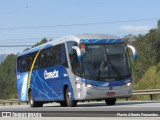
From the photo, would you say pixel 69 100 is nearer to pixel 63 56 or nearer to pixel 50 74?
pixel 63 56

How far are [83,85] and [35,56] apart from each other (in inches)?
252

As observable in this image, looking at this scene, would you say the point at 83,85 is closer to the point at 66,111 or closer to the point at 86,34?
the point at 86,34

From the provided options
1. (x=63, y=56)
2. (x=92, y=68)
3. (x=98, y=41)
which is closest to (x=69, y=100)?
(x=63, y=56)

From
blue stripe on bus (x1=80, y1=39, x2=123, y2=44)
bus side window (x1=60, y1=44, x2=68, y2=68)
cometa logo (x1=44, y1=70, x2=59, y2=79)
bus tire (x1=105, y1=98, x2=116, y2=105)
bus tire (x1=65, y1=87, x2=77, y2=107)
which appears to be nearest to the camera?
blue stripe on bus (x1=80, y1=39, x2=123, y2=44)

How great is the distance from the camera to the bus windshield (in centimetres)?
2062

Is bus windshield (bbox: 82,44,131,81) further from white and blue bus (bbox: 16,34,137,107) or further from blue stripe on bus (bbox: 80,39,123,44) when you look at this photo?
blue stripe on bus (bbox: 80,39,123,44)

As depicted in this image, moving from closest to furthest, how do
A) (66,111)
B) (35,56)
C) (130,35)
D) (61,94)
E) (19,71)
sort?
→ (66,111)
(61,94)
(35,56)
(19,71)
(130,35)

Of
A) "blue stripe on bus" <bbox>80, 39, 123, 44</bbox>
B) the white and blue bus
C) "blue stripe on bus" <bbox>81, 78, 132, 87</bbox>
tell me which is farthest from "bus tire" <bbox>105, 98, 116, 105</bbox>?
"blue stripe on bus" <bbox>80, 39, 123, 44</bbox>

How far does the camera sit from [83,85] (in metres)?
20.7

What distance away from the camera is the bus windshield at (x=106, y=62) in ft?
67.7

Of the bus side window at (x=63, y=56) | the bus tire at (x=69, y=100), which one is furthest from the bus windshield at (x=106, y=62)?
the bus tire at (x=69, y=100)

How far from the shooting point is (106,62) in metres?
20.8

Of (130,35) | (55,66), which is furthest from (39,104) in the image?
(130,35)

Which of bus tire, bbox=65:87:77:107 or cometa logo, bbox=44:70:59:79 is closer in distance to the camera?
bus tire, bbox=65:87:77:107
